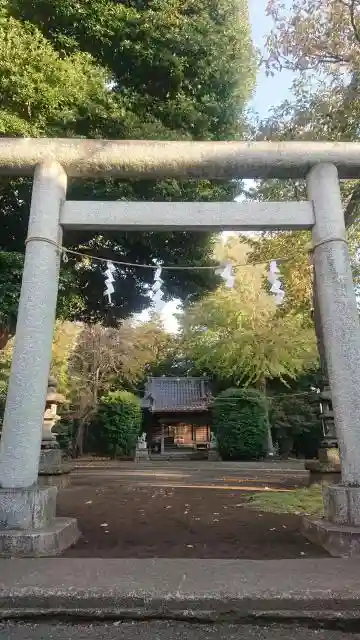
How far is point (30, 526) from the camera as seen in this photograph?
3.80 meters

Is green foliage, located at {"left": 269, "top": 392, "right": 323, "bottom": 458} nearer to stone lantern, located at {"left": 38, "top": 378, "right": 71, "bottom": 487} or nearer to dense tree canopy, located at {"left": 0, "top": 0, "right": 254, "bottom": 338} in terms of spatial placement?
dense tree canopy, located at {"left": 0, "top": 0, "right": 254, "bottom": 338}

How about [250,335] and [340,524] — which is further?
[250,335]

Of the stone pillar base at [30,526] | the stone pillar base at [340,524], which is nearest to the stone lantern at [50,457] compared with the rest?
the stone pillar base at [30,526]

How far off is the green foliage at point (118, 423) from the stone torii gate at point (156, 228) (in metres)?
19.2

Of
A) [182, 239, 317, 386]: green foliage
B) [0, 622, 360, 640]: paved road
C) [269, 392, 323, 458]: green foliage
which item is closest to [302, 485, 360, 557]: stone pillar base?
[0, 622, 360, 640]: paved road

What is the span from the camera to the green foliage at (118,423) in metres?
23.2

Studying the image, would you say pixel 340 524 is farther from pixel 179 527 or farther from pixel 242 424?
pixel 242 424

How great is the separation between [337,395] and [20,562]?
3.26 meters

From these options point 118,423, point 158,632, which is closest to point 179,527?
point 158,632

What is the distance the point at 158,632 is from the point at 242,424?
18.1 metres

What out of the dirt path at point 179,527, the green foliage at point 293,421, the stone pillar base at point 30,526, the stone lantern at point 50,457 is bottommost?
the dirt path at point 179,527

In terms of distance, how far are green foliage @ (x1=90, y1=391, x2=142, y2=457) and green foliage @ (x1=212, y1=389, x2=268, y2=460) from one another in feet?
17.3

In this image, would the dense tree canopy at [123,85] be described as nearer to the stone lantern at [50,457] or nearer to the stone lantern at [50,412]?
the stone lantern at [50,412]

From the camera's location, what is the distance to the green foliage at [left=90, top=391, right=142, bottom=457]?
23.2 m
